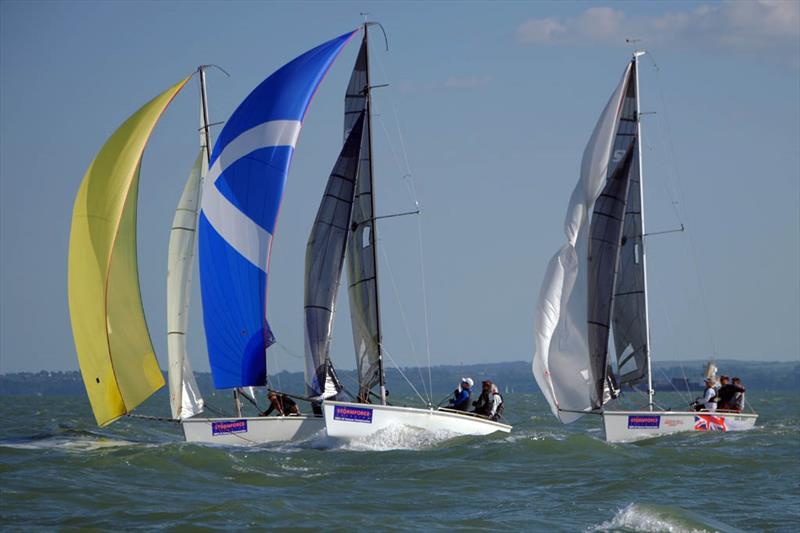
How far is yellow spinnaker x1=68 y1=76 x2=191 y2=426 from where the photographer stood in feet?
81.7

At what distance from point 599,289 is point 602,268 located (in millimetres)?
428

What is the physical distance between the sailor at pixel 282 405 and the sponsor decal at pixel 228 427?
41.6 inches

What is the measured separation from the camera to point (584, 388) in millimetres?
27609

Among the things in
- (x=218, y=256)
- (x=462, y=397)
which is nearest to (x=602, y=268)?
(x=462, y=397)

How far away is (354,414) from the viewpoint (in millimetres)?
23719

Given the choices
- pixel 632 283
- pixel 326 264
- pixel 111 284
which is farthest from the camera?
pixel 632 283

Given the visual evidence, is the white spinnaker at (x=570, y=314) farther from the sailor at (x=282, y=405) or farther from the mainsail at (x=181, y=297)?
the mainsail at (x=181, y=297)

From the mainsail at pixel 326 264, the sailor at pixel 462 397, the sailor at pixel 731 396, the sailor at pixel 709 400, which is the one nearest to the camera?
the mainsail at pixel 326 264

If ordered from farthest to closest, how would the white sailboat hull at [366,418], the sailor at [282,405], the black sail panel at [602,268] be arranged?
the black sail panel at [602,268] → the sailor at [282,405] → the white sailboat hull at [366,418]

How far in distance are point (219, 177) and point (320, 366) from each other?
3.91 m

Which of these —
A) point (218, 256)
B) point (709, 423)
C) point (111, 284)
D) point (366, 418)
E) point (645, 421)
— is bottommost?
point (709, 423)

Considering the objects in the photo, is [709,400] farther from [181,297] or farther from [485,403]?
[181,297]

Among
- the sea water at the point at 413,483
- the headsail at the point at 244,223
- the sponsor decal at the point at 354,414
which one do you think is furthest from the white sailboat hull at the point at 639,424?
the headsail at the point at 244,223

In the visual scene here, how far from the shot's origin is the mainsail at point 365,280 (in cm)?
2547
